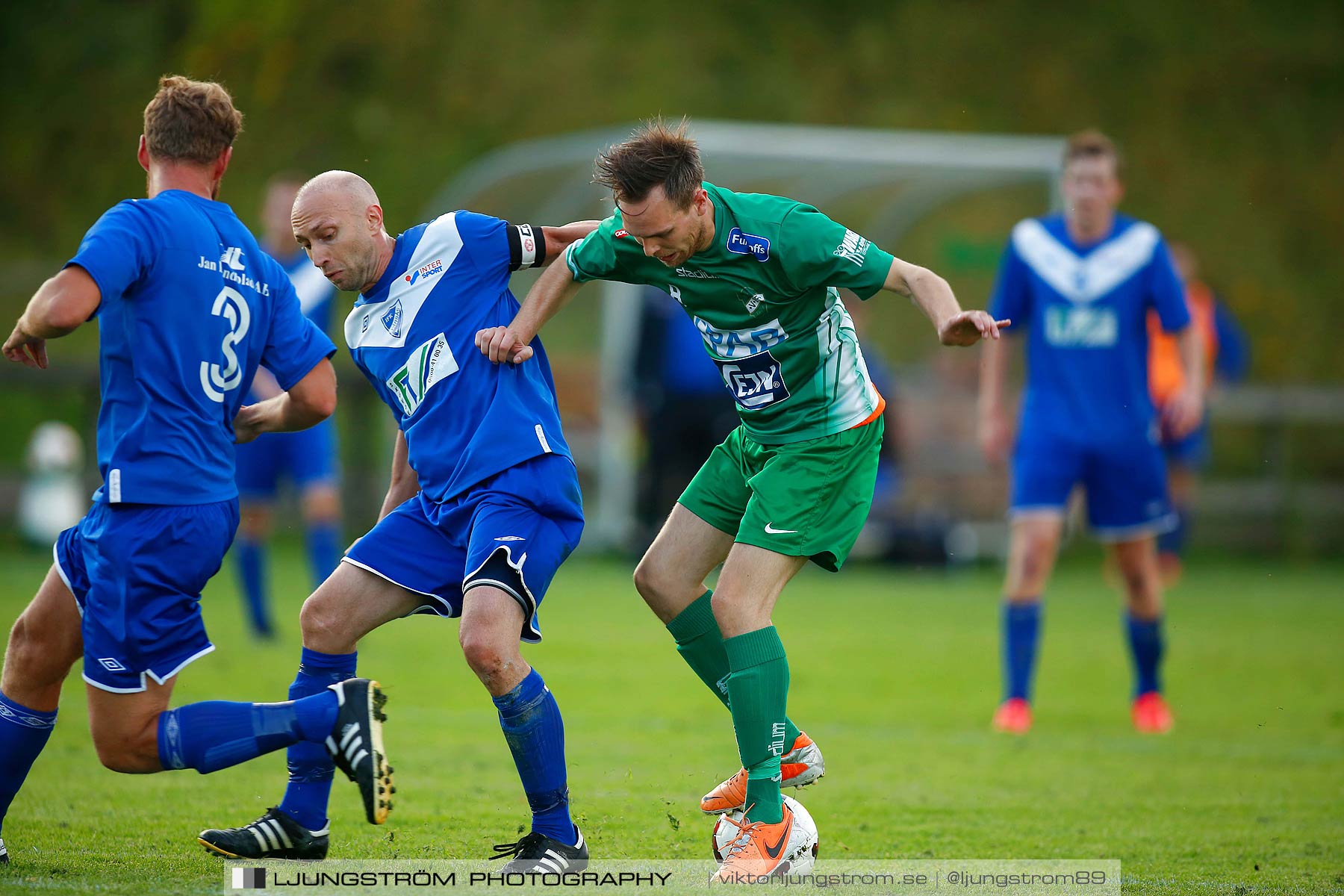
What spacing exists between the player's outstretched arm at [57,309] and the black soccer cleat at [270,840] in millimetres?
1327

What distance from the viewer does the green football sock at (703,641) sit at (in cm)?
435

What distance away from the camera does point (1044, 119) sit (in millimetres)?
17953

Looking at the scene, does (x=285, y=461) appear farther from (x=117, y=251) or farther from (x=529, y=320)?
(x=117, y=251)

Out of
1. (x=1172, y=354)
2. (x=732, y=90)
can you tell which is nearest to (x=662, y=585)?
(x=1172, y=354)

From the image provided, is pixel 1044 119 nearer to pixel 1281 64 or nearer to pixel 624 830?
pixel 1281 64

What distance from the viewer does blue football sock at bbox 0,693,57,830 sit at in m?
3.83

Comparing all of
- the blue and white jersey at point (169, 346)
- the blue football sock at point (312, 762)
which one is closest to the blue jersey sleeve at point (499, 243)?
the blue and white jersey at point (169, 346)

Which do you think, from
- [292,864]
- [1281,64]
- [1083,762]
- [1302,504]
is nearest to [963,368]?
[1302,504]

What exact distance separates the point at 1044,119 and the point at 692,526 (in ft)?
49.0

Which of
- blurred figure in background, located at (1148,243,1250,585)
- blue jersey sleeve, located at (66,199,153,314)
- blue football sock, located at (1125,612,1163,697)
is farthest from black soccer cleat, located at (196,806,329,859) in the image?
blurred figure in background, located at (1148,243,1250,585)

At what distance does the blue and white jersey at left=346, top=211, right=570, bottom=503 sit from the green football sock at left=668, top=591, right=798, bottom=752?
0.69 meters

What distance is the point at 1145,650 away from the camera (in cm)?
663

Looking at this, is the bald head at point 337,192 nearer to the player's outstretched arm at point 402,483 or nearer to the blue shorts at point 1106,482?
the player's outstretched arm at point 402,483

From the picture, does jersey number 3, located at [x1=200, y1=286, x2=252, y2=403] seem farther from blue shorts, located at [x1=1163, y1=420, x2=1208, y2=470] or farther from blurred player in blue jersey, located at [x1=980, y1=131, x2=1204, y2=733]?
blue shorts, located at [x1=1163, y1=420, x2=1208, y2=470]
